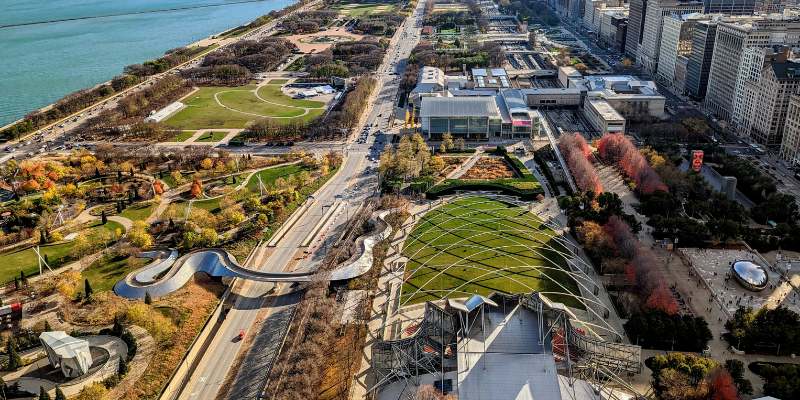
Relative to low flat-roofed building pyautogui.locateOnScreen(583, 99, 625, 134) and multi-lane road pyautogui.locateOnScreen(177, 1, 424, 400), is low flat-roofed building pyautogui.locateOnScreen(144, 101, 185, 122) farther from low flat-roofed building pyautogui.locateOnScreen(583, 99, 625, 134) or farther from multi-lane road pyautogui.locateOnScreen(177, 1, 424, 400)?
low flat-roofed building pyautogui.locateOnScreen(583, 99, 625, 134)

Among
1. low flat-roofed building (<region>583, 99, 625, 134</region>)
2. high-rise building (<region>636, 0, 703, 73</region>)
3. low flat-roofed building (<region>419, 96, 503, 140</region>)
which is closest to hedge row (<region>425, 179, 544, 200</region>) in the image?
low flat-roofed building (<region>419, 96, 503, 140</region>)

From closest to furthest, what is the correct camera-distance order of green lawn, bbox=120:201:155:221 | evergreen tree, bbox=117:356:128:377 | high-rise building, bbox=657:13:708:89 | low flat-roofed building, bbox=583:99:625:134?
evergreen tree, bbox=117:356:128:377 < green lawn, bbox=120:201:155:221 < low flat-roofed building, bbox=583:99:625:134 < high-rise building, bbox=657:13:708:89

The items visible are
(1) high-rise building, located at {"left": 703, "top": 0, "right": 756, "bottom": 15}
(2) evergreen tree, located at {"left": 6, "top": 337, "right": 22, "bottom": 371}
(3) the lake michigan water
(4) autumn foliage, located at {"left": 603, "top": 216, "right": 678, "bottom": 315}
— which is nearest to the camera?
(2) evergreen tree, located at {"left": 6, "top": 337, "right": 22, "bottom": 371}

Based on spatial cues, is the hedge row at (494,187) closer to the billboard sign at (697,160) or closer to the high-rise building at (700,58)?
the billboard sign at (697,160)

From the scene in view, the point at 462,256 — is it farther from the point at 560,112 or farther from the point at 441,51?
the point at 441,51

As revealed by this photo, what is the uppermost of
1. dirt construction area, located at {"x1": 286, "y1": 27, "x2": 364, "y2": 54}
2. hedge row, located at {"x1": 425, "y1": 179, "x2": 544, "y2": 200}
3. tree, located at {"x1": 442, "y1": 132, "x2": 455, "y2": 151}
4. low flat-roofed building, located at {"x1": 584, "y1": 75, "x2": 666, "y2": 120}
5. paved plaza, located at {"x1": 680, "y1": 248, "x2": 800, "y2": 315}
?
dirt construction area, located at {"x1": 286, "y1": 27, "x2": 364, "y2": 54}

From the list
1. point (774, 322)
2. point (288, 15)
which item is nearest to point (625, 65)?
point (774, 322)

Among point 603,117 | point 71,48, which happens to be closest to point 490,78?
point 603,117
